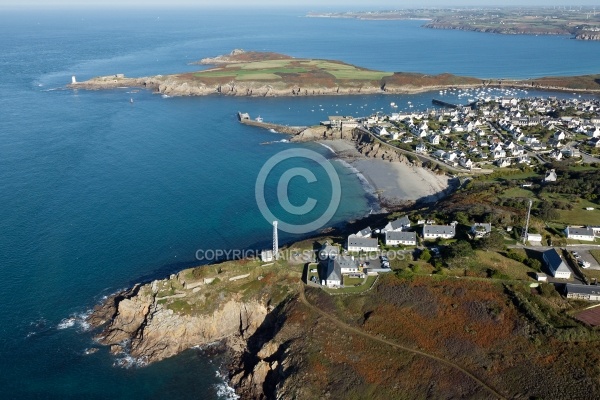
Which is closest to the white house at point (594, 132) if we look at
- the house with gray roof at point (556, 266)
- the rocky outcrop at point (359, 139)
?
the rocky outcrop at point (359, 139)

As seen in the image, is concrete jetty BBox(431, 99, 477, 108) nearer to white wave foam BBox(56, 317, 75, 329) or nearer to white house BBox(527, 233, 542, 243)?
white house BBox(527, 233, 542, 243)

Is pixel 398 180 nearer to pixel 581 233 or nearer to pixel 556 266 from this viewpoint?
pixel 581 233

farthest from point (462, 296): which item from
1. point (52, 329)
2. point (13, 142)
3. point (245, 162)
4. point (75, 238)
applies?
point (13, 142)

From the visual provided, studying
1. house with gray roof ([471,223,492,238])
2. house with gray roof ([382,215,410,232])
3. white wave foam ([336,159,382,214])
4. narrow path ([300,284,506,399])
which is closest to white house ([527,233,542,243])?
house with gray roof ([471,223,492,238])

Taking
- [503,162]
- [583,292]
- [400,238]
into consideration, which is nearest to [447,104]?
[503,162]

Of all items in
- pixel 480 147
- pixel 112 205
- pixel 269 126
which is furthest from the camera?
pixel 269 126
